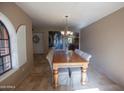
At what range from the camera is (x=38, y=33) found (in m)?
9.13

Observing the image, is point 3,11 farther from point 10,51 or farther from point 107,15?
point 107,15

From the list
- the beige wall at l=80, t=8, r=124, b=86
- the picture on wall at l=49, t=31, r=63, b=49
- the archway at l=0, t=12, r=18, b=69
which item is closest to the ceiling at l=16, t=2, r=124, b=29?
the beige wall at l=80, t=8, r=124, b=86

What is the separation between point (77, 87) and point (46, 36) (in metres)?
6.37

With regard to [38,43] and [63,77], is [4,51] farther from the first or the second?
[38,43]

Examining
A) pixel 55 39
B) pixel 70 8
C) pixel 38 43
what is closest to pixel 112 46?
pixel 70 8

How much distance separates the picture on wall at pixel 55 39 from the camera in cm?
918

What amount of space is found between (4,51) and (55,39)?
21.6ft

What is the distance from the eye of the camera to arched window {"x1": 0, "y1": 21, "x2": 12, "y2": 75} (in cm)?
271

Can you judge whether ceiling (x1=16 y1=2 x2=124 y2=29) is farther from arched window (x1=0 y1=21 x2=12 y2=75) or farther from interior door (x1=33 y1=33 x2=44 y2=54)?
interior door (x1=33 y1=33 x2=44 y2=54)

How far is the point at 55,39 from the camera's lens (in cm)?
932

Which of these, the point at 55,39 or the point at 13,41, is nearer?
the point at 13,41

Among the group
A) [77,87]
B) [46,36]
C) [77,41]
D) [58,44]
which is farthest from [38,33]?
[77,87]

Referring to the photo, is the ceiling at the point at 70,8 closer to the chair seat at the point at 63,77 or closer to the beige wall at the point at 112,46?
the beige wall at the point at 112,46

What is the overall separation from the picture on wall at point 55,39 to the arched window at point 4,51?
6.12m
